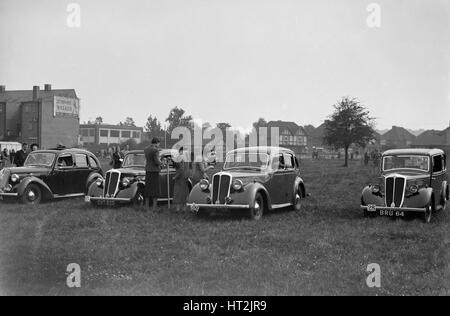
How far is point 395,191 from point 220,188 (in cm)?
371

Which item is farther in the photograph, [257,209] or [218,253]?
[257,209]

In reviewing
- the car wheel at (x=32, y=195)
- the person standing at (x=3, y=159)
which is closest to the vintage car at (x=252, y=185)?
the car wheel at (x=32, y=195)

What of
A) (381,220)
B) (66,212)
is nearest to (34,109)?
(66,212)

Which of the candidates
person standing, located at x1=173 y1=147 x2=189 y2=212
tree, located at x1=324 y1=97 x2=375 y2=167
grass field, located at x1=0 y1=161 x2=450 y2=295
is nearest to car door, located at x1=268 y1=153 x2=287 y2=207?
grass field, located at x1=0 y1=161 x2=450 y2=295

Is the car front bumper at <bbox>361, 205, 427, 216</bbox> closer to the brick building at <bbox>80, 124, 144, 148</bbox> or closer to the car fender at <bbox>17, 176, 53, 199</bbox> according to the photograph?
the car fender at <bbox>17, 176, 53, 199</bbox>

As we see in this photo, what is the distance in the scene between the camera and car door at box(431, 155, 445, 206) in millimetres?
11484

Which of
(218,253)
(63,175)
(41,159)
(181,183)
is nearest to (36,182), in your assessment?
(63,175)

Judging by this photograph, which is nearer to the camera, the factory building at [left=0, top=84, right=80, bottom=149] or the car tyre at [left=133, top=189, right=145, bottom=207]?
the car tyre at [left=133, top=189, right=145, bottom=207]

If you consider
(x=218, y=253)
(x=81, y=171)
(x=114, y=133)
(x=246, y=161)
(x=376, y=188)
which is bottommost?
(x=218, y=253)

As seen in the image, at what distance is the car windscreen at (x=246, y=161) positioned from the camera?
1147 cm

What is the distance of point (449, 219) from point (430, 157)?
1.62m

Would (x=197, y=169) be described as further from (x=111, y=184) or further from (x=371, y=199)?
(x=371, y=199)

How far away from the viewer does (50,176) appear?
546 inches

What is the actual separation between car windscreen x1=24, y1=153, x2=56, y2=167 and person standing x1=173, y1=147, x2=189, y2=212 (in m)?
4.30
